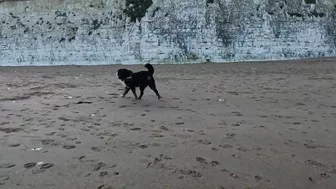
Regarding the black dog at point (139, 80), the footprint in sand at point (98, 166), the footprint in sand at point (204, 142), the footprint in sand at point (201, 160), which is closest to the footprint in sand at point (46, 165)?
the footprint in sand at point (98, 166)

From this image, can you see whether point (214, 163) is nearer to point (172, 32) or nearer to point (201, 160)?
point (201, 160)

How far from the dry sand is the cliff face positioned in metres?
16.7

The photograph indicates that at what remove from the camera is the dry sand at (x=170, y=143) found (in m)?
3.26

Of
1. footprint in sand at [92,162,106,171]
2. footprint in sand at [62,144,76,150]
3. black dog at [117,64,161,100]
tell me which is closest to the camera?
footprint in sand at [92,162,106,171]

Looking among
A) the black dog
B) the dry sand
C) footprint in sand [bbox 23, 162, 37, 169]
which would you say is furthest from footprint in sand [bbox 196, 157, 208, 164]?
the black dog

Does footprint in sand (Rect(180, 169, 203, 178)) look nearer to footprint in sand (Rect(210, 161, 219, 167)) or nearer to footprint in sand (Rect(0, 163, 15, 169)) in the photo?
footprint in sand (Rect(210, 161, 219, 167))

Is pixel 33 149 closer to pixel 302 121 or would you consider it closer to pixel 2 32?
pixel 302 121

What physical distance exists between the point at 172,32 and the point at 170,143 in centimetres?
2109

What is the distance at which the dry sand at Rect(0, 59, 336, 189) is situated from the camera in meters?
3.26

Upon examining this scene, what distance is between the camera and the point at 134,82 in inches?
332

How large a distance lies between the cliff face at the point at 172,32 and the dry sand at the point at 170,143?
16.7m

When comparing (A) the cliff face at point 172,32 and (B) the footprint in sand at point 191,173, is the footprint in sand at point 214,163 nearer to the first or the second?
(B) the footprint in sand at point 191,173

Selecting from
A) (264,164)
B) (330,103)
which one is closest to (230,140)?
(264,164)

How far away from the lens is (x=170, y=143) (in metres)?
4.47
